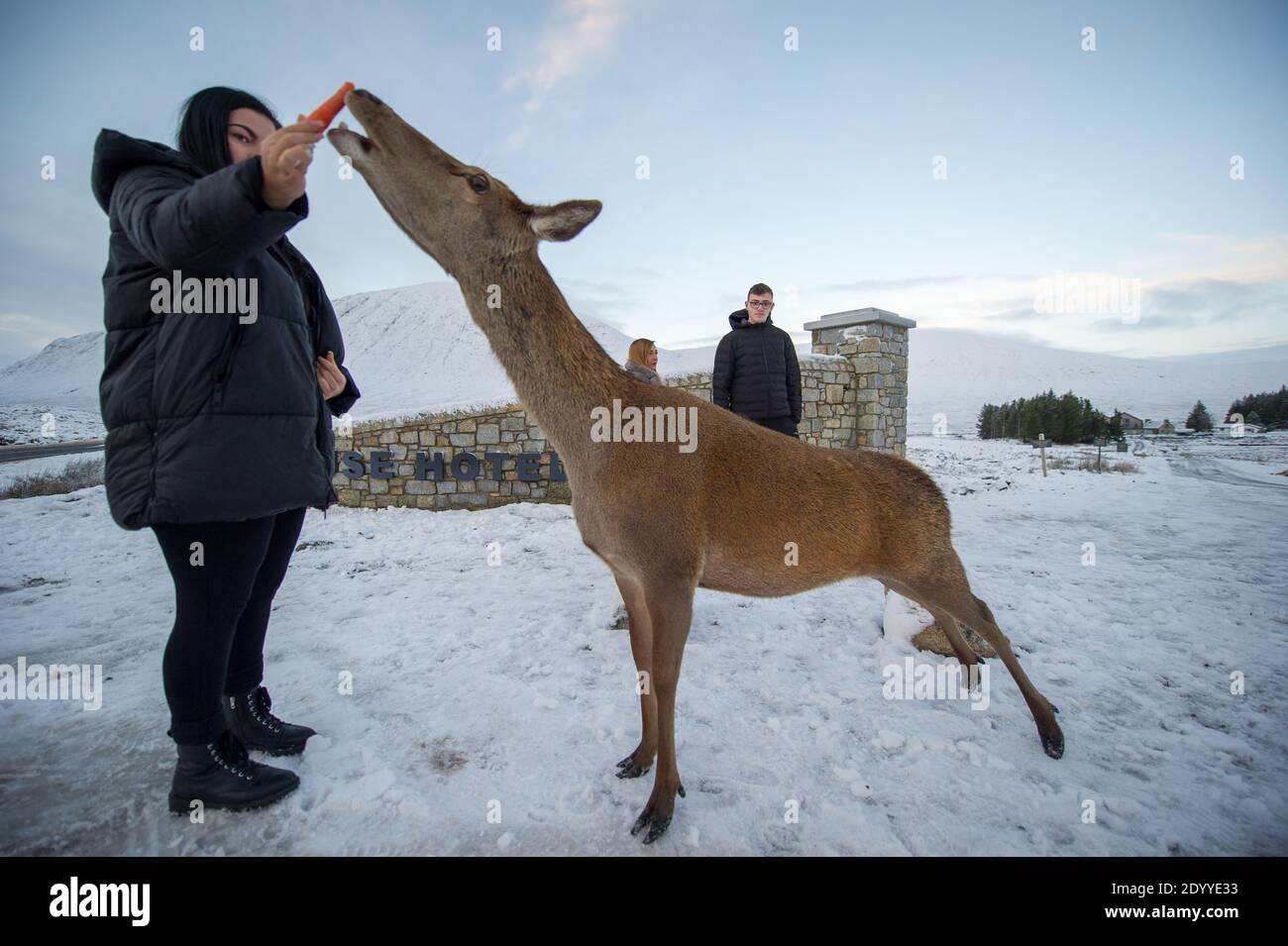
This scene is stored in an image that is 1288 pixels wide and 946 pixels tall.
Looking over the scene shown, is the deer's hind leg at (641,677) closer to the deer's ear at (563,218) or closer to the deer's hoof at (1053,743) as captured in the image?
the deer's ear at (563,218)

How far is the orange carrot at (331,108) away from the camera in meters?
1.89

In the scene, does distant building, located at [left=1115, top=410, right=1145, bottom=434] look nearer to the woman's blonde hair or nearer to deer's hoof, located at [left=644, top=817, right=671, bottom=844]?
the woman's blonde hair

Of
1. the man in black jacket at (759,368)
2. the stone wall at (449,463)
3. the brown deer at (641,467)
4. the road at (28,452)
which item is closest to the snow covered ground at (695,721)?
the brown deer at (641,467)

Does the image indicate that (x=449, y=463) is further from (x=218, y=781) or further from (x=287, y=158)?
(x=287, y=158)

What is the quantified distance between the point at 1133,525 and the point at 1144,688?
266 inches

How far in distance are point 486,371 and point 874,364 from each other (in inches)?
1933

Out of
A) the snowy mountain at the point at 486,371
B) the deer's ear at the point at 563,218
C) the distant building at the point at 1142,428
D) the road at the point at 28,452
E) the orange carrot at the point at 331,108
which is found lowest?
the road at the point at 28,452

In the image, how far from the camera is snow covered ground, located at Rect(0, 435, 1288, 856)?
2.31 metres

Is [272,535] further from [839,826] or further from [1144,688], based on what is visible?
[1144,688]

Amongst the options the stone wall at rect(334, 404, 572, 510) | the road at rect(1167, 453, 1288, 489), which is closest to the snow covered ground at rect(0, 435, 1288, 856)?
the stone wall at rect(334, 404, 572, 510)

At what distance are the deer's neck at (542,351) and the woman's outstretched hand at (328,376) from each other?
89 centimetres

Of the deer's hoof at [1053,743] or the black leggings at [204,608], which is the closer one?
the black leggings at [204,608]

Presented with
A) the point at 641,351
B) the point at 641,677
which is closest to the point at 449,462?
the point at 641,351

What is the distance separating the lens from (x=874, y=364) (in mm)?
12000
